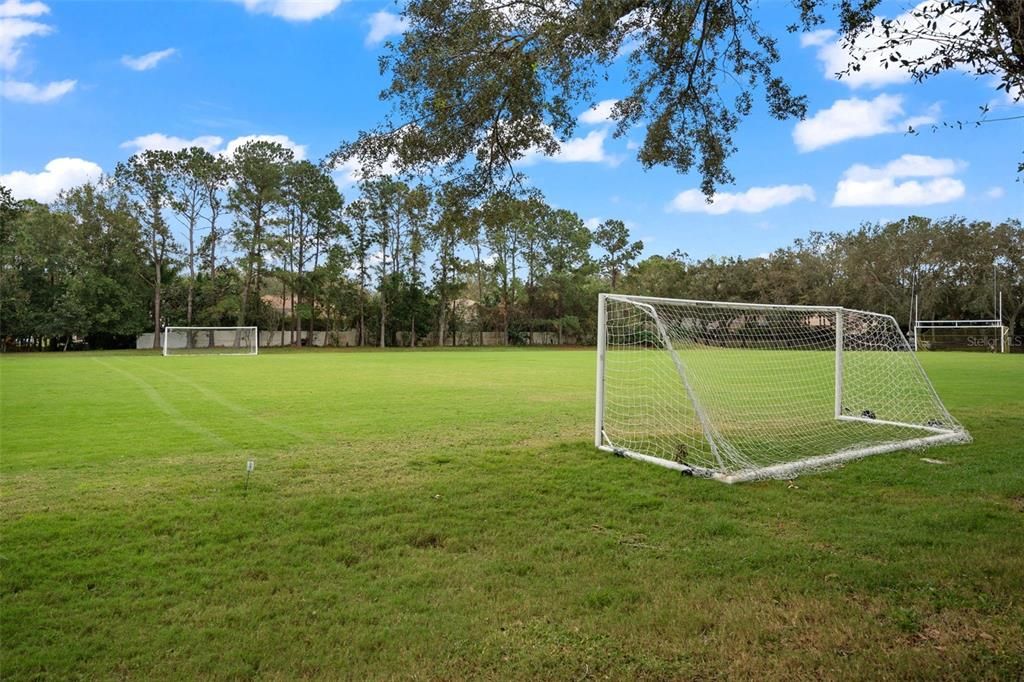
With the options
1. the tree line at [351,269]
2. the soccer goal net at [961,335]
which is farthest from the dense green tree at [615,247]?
the soccer goal net at [961,335]

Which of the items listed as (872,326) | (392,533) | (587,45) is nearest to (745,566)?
(392,533)

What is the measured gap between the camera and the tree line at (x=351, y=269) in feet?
139

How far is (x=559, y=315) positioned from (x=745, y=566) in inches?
2173

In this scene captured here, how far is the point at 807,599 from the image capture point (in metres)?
3.56

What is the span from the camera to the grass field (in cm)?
297

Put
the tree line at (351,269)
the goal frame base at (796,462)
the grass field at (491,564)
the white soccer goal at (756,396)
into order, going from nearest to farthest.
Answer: the grass field at (491,564), the goal frame base at (796,462), the white soccer goal at (756,396), the tree line at (351,269)

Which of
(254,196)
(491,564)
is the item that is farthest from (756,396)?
(254,196)

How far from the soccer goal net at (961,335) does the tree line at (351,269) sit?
164 cm

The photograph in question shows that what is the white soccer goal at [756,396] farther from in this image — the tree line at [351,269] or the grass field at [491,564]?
the tree line at [351,269]

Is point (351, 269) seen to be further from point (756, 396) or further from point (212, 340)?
point (756, 396)

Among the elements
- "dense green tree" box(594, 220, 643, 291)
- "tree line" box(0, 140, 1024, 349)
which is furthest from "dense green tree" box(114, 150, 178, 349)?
"dense green tree" box(594, 220, 643, 291)

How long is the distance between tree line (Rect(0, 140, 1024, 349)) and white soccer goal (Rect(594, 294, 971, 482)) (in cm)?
2804

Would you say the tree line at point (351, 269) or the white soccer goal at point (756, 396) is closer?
the white soccer goal at point (756, 396)

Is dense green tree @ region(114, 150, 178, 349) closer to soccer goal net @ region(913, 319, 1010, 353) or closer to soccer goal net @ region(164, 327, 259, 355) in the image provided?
soccer goal net @ region(164, 327, 259, 355)
